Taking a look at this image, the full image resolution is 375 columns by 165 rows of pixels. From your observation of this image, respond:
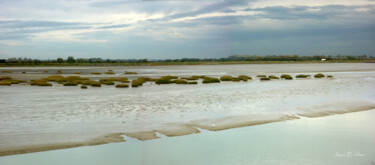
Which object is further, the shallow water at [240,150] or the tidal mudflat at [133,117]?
the tidal mudflat at [133,117]

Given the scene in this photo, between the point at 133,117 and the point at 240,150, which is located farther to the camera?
the point at 133,117

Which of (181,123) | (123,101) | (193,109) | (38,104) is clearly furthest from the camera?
(123,101)

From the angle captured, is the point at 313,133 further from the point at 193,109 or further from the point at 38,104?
the point at 38,104

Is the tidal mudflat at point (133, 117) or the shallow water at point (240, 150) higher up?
the tidal mudflat at point (133, 117)

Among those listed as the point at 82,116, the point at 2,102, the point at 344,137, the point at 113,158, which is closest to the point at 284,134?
the point at 344,137

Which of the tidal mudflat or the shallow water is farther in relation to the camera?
the tidal mudflat

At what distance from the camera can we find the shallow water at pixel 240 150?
11195mm

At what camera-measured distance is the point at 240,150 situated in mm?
12438

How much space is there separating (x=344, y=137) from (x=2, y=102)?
24.3 metres

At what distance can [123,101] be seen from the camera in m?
26.1

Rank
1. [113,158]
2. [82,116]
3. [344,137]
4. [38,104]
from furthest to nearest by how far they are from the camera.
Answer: [38,104], [82,116], [344,137], [113,158]

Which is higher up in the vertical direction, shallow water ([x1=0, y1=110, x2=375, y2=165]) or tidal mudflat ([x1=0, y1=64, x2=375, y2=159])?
tidal mudflat ([x1=0, y1=64, x2=375, y2=159])

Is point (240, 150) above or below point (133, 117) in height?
below

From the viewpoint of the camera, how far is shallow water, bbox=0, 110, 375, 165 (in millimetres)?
11195
